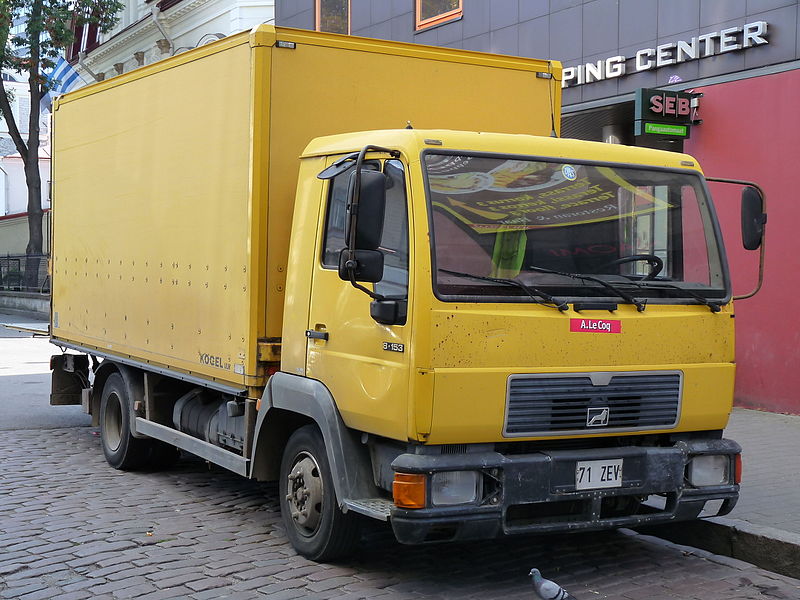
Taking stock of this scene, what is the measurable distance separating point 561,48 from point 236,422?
8679 millimetres

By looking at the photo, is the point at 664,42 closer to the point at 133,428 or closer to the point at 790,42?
the point at 790,42

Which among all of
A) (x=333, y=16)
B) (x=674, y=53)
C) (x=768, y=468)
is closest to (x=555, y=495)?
(x=768, y=468)

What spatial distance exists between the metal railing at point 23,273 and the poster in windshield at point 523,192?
2968cm

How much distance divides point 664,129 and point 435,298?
783cm

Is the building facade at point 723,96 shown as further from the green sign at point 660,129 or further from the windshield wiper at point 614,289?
the windshield wiper at point 614,289

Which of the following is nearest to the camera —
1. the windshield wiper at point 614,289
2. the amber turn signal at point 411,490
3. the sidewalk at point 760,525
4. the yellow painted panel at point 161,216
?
the amber turn signal at point 411,490

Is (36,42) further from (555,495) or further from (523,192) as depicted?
(555,495)

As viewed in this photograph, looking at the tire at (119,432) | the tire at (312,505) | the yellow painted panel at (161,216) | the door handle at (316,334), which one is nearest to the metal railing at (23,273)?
the yellow painted panel at (161,216)

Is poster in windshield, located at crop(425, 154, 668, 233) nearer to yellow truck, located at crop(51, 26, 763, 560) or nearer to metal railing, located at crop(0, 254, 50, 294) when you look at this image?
yellow truck, located at crop(51, 26, 763, 560)

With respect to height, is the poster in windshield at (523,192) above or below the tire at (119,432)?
above

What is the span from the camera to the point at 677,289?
20.4 ft

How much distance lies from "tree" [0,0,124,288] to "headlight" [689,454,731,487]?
100ft

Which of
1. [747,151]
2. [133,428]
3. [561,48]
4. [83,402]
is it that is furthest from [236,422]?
[561,48]

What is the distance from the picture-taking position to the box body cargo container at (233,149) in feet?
22.6
